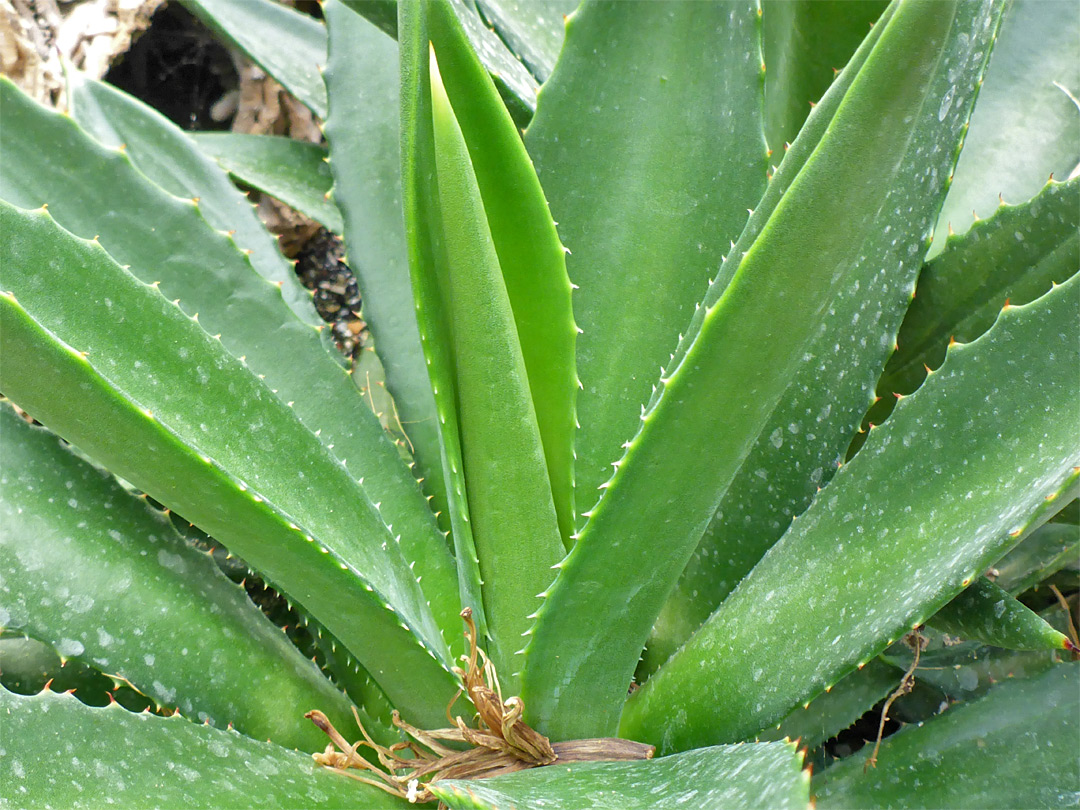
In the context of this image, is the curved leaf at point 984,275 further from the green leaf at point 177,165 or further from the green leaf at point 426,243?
the green leaf at point 177,165

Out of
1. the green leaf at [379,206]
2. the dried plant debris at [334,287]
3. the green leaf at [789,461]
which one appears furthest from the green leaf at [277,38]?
the green leaf at [789,461]

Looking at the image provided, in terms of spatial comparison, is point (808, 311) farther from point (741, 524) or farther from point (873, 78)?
point (741, 524)

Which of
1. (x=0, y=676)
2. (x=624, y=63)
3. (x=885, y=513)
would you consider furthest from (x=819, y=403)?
(x=0, y=676)

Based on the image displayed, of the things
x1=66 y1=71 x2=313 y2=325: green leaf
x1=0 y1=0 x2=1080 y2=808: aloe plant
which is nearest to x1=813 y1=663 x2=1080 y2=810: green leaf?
x1=0 y1=0 x2=1080 y2=808: aloe plant

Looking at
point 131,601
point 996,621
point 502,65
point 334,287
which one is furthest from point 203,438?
point 334,287

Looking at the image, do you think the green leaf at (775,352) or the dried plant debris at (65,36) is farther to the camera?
the dried plant debris at (65,36)

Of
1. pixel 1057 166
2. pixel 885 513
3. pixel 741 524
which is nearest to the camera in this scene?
pixel 885 513
